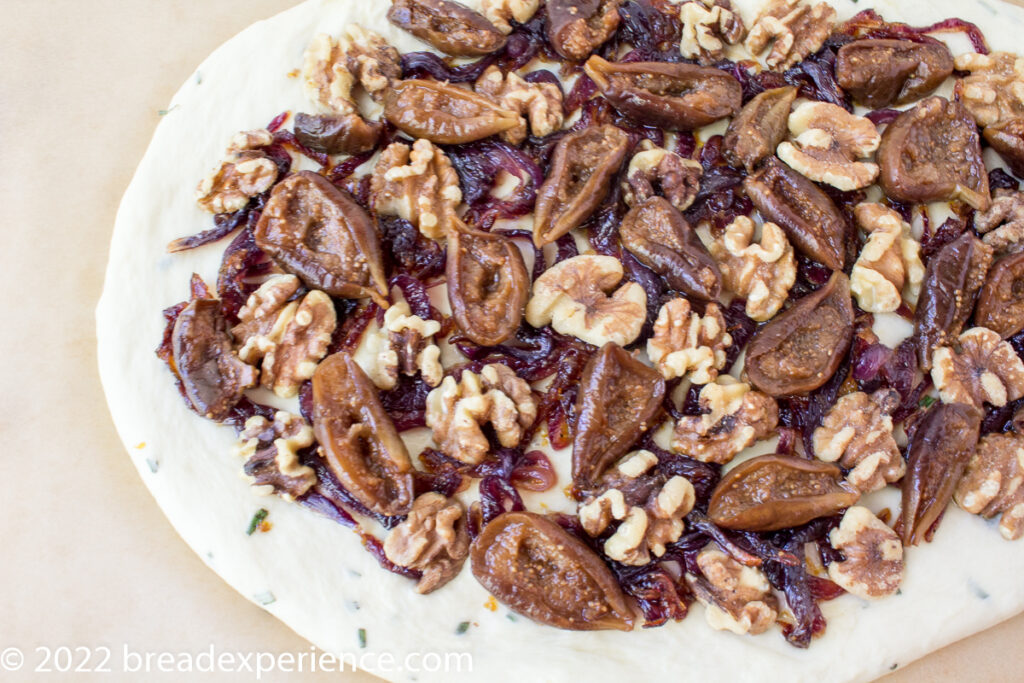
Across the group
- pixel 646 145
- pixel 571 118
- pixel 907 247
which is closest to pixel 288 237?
pixel 571 118

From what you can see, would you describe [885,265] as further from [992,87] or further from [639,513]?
[639,513]

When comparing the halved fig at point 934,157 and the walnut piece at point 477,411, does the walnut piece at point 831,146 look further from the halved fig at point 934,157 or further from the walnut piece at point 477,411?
the walnut piece at point 477,411

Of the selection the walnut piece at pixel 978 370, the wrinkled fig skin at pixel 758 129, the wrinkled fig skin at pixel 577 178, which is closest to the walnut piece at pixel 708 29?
the wrinkled fig skin at pixel 758 129

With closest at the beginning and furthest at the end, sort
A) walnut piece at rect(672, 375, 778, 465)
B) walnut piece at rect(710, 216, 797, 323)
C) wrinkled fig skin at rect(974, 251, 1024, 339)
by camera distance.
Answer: walnut piece at rect(672, 375, 778, 465), walnut piece at rect(710, 216, 797, 323), wrinkled fig skin at rect(974, 251, 1024, 339)

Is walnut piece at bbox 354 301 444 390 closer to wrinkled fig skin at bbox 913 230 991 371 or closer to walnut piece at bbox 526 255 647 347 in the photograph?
walnut piece at bbox 526 255 647 347

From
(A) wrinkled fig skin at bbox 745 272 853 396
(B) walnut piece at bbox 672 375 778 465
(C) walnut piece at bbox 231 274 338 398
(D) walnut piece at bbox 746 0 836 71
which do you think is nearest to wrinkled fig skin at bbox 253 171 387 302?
(C) walnut piece at bbox 231 274 338 398

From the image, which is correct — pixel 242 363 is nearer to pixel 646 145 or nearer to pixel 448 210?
pixel 448 210
